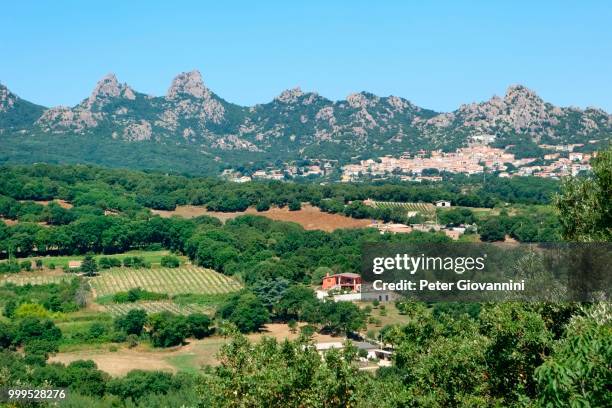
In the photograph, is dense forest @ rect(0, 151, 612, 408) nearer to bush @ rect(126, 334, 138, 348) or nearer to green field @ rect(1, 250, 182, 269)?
bush @ rect(126, 334, 138, 348)

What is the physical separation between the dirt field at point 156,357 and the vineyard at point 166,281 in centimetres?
1181

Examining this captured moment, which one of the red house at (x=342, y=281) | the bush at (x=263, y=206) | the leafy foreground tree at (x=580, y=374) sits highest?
the leafy foreground tree at (x=580, y=374)

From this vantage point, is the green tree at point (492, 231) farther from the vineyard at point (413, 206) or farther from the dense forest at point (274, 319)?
the vineyard at point (413, 206)

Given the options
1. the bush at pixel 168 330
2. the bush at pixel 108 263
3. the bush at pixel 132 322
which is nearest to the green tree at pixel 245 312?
the bush at pixel 168 330

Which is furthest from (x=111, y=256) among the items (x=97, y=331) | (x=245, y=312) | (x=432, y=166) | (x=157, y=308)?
(x=432, y=166)

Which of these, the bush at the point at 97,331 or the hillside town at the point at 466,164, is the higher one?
the hillside town at the point at 466,164

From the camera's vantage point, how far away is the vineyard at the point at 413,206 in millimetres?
77119

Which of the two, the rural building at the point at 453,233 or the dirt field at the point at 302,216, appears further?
the dirt field at the point at 302,216

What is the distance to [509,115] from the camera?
177 m

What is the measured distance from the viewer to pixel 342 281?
45.5m

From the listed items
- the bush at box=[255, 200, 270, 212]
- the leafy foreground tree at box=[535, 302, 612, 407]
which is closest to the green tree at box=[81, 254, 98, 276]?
the bush at box=[255, 200, 270, 212]

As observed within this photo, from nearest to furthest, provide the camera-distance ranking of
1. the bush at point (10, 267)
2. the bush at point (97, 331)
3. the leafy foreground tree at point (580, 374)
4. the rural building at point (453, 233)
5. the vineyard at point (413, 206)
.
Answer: the leafy foreground tree at point (580, 374)
the bush at point (97, 331)
the bush at point (10, 267)
the rural building at point (453, 233)
the vineyard at point (413, 206)

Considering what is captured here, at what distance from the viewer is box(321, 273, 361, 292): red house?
146 feet

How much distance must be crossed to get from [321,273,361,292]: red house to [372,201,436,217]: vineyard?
30149 millimetres
